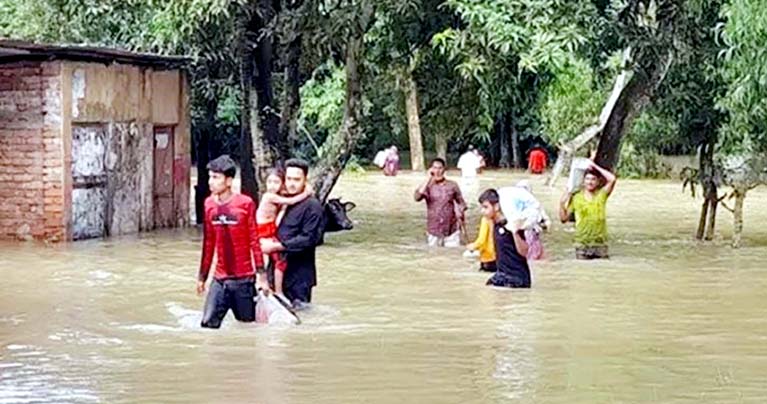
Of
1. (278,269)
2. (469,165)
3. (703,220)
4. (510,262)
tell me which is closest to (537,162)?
(469,165)

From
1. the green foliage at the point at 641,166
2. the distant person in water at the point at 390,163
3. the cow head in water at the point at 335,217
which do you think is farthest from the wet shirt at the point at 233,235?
the distant person in water at the point at 390,163

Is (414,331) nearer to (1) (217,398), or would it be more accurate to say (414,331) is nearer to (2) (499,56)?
(1) (217,398)

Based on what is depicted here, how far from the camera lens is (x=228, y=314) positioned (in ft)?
40.2

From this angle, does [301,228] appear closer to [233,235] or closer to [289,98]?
[233,235]

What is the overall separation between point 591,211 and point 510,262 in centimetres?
320

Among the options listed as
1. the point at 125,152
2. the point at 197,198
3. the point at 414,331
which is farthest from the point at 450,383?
the point at 197,198

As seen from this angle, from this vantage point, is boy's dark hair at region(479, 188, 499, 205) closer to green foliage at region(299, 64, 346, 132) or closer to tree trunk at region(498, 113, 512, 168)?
green foliage at region(299, 64, 346, 132)

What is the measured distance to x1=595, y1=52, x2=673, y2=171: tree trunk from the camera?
2039 cm

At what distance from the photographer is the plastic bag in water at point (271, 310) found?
11883 mm

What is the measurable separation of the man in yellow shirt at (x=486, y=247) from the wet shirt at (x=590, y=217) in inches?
64.6

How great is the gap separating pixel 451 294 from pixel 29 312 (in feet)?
14.5

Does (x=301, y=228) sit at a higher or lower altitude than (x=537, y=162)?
higher

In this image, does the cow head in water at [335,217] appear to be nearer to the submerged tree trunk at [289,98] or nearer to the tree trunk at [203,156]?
the submerged tree trunk at [289,98]

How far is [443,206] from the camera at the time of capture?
2008 cm
